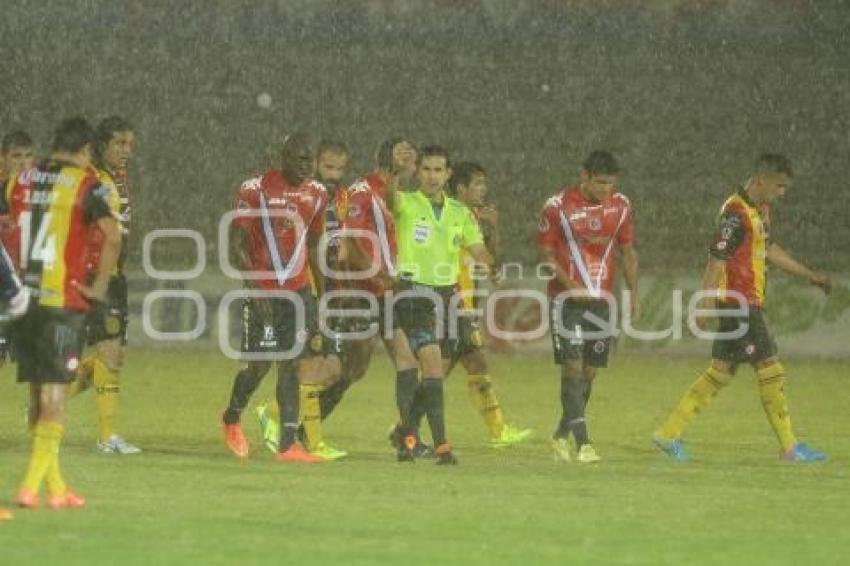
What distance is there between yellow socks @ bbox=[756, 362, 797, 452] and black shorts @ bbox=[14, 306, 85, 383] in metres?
5.13

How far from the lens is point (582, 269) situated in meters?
13.2

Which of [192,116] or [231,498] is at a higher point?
[192,116]

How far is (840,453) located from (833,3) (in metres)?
18.7

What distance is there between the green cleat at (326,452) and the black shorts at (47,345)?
306cm

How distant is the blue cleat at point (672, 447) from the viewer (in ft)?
43.0

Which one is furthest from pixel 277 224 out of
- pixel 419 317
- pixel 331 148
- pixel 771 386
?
pixel 771 386

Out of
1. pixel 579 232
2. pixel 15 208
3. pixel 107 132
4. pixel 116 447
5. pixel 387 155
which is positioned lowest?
pixel 116 447

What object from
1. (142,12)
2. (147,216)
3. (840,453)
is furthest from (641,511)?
(142,12)

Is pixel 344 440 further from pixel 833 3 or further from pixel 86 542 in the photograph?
pixel 833 3

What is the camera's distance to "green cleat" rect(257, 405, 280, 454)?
1303 centimetres

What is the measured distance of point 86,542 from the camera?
27.9 feet

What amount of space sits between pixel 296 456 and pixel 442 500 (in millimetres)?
2462

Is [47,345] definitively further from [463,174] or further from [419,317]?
[463,174]

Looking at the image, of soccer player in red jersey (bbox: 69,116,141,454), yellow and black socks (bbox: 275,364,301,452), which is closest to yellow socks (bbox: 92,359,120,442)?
soccer player in red jersey (bbox: 69,116,141,454)
